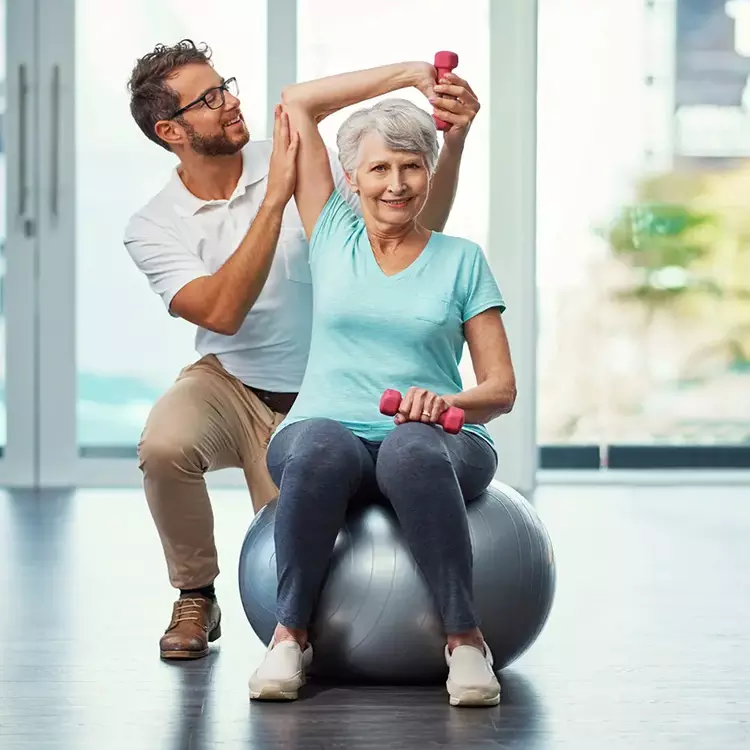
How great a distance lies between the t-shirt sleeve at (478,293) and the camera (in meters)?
2.36

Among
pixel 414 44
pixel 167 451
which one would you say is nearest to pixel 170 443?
pixel 167 451

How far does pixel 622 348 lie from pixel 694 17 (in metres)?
1.28

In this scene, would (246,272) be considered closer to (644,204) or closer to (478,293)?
(478,293)

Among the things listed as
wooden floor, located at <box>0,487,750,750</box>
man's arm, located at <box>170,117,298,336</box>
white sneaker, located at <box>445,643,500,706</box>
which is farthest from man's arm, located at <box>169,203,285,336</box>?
white sneaker, located at <box>445,643,500,706</box>

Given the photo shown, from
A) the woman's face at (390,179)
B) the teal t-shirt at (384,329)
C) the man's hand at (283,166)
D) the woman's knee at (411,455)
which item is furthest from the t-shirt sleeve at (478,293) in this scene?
the man's hand at (283,166)

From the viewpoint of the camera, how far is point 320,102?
253cm

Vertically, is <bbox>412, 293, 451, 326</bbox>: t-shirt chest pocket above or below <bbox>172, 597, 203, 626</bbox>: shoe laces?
above

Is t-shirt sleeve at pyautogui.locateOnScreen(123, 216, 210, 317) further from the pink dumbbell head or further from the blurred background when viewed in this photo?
the blurred background

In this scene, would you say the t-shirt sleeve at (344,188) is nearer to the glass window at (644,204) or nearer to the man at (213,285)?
the man at (213,285)

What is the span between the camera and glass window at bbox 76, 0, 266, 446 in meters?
5.20

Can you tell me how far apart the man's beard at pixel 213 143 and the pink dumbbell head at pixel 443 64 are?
42cm

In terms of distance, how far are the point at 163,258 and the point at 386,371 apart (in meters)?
0.59

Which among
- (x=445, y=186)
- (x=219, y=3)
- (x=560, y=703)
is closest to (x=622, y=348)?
(x=219, y=3)

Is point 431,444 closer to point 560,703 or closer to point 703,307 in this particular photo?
point 560,703
